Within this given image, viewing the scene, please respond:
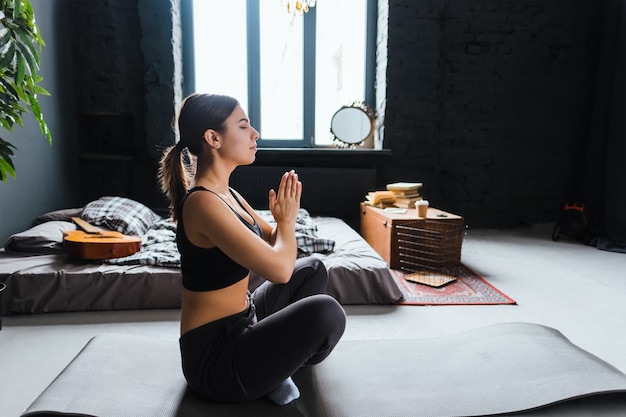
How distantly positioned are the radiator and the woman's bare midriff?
285 cm

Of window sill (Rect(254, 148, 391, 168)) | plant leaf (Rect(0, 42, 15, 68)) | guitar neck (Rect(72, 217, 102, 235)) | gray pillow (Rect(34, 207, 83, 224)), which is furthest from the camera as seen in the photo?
window sill (Rect(254, 148, 391, 168))

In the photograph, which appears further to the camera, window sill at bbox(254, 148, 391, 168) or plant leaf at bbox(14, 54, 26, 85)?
window sill at bbox(254, 148, 391, 168)

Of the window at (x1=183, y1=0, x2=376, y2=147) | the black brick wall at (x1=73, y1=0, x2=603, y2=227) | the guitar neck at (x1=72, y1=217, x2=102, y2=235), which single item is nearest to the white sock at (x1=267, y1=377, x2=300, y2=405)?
the guitar neck at (x1=72, y1=217, x2=102, y2=235)

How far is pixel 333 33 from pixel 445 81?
1.25m

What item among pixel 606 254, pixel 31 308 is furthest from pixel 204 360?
pixel 606 254

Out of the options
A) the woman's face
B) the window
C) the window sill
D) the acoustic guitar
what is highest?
the window

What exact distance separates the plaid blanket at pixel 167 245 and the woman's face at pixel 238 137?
118cm

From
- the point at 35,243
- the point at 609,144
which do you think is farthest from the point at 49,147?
the point at 609,144

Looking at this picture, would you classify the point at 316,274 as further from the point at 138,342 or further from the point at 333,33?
the point at 333,33

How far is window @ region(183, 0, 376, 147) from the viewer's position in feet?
13.6

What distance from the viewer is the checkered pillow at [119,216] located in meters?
2.63

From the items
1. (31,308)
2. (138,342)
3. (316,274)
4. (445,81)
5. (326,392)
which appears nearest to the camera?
(326,392)

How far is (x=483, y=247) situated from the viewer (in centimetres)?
351

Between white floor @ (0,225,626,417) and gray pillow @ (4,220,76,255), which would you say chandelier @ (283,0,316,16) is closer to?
white floor @ (0,225,626,417)
